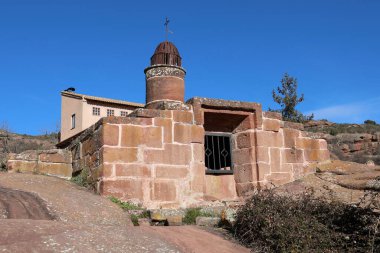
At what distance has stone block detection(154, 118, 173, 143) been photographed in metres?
8.46

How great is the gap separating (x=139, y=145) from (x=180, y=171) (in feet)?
3.15

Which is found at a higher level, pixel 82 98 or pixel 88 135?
pixel 82 98

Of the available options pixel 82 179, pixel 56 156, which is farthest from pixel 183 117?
pixel 56 156

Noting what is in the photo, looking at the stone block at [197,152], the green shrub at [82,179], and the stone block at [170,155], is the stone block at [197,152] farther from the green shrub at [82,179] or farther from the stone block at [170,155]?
the green shrub at [82,179]

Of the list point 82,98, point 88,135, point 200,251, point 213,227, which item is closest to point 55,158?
point 88,135

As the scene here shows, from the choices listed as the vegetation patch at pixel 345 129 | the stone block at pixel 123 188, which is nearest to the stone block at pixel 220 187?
the stone block at pixel 123 188

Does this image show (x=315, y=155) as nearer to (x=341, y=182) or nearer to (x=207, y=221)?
(x=341, y=182)

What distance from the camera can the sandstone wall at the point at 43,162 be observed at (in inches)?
362

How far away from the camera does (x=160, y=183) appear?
27.0ft

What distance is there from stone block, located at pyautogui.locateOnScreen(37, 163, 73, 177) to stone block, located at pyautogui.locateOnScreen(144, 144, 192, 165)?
2.52m

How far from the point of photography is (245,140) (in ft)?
31.2

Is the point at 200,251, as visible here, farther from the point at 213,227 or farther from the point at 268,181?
the point at 268,181

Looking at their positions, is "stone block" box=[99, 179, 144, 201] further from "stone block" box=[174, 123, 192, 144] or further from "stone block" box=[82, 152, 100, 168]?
"stone block" box=[174, 123, 192, 144]

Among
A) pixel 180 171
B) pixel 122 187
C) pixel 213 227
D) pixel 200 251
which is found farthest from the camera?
pixel 180 171
